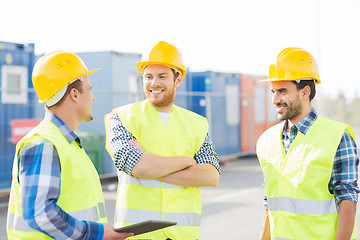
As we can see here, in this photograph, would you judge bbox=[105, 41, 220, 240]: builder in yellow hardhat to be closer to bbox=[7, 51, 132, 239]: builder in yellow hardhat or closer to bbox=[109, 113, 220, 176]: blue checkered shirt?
bbox=[109, 113, 220, 176]: blue checkered shirt

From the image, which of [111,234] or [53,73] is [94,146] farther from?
[111,234]

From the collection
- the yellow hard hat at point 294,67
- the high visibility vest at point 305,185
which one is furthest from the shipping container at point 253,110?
the high visibility vest at point 305,185

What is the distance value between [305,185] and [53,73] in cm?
159

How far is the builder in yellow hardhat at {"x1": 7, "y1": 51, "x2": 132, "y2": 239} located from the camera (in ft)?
7.33

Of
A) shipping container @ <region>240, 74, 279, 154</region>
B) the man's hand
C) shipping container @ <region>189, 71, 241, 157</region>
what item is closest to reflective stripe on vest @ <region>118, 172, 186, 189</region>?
the man's hand

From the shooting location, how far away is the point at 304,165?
2.91m

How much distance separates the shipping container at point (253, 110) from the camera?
1839 cm

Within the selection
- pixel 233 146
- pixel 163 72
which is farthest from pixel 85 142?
pixel 163 72

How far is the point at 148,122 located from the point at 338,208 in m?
1.30

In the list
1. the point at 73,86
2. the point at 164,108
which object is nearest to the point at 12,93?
the point at 164,108

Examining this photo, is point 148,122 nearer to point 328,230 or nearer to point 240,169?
point 328,230

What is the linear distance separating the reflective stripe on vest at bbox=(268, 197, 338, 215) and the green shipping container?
961 cm

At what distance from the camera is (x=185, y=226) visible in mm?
3055

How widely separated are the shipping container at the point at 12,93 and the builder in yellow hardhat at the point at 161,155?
24.9 ft
